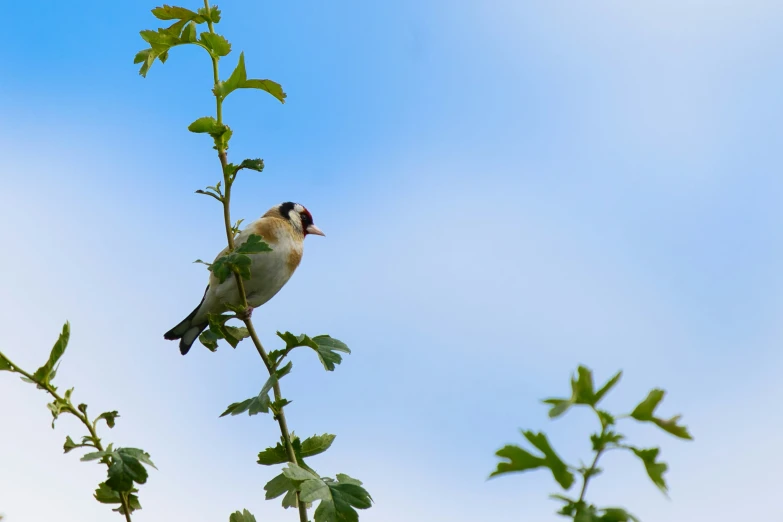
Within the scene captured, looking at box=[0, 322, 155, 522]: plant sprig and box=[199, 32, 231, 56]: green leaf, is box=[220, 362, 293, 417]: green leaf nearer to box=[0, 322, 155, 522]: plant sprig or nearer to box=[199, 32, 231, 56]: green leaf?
box=[0, 322, 155, 522]: plant sprig

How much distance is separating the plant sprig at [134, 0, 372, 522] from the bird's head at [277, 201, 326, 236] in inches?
125

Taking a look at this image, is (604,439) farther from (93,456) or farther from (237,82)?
(237,82)

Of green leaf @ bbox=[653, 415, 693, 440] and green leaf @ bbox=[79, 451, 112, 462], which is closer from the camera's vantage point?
green leaf @ bbox=[653, 415, 693, 440]

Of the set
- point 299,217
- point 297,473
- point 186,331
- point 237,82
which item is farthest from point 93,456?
point 299,217

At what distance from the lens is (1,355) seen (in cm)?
166

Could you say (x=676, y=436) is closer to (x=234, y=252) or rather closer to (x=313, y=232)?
(x=234, y=252)


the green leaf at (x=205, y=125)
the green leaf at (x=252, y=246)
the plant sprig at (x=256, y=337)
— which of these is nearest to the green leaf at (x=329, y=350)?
the plant sprig at (x=256, y=337)

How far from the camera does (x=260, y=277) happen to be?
4.99 m

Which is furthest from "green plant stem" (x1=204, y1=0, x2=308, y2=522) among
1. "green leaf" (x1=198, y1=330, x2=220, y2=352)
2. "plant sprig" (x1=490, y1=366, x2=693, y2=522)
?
"plant sprig" (x1=490, y1=366, x2=693, y2=522)

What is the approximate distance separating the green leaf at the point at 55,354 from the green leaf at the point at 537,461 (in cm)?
95

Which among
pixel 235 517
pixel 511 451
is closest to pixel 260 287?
pixel 235 517

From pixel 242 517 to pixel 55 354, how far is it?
625mm

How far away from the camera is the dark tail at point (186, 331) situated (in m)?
5.32

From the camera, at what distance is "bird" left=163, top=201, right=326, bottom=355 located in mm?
4961
